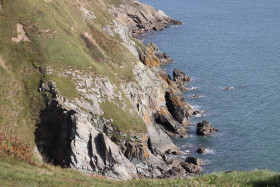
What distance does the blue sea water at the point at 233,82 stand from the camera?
72812 mm

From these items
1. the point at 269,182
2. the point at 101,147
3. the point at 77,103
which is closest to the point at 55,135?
the point at 77,103

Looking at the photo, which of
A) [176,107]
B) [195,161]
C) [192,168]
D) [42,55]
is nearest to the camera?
[42,55]

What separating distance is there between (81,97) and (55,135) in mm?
7782

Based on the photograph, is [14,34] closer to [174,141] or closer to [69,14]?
[69,14]

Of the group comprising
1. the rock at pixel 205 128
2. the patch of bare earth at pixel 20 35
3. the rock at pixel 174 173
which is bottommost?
the rock at pixel 174 173

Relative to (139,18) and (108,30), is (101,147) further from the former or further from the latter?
(139,18)

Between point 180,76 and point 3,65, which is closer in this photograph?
point 3,65

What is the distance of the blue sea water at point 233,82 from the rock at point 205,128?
54.7 inches

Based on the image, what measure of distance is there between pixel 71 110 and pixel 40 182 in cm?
2914

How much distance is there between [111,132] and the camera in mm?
59719

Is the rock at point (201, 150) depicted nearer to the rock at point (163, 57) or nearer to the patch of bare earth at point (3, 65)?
the patch of bare earth at point (3, 65)

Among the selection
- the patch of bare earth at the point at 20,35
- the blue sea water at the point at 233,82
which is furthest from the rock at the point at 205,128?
the patch of bare earth at the point at 20,35

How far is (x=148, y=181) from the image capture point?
89.9ft

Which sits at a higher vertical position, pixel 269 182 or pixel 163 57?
pixel 163 57
